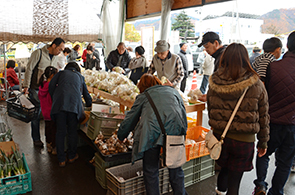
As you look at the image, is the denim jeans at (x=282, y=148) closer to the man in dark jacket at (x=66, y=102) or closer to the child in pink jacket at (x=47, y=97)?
the man in dark jacket at (x=66, y=102)

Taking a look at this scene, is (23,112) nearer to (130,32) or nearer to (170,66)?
(170,66)

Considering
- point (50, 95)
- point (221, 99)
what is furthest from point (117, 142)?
point (221, 99)

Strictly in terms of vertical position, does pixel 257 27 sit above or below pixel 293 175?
above

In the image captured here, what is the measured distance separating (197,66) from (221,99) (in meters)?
13.4

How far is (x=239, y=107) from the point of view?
6.80 ft

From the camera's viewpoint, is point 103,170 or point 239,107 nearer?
point 239,107

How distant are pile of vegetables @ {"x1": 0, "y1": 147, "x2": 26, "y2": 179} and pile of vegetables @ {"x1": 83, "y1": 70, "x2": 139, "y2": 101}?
5.34 ft

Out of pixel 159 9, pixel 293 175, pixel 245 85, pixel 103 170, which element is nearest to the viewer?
pixel 245 85

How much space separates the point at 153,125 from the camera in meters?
2.28

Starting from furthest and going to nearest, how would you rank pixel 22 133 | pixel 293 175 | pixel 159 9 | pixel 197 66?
1. pixel 197 66
2. pixel 159 9
3. pixel 22 133
4. pixel 293 175

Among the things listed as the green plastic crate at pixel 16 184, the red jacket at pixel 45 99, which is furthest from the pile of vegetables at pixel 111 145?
the red jacket at pixel 45 99

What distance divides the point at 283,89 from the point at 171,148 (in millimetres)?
1257

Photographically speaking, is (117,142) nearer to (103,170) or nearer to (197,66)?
(103,170)

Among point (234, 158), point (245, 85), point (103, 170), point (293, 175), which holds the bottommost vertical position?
point (293, 175)
